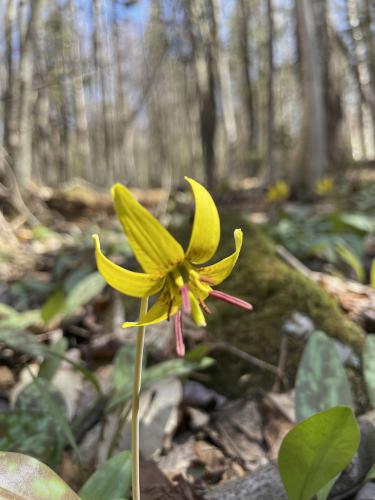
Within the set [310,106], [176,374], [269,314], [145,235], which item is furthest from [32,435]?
[310,106]

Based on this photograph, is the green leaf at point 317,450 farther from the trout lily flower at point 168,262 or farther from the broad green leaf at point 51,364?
the broad green leaf at point 51,364

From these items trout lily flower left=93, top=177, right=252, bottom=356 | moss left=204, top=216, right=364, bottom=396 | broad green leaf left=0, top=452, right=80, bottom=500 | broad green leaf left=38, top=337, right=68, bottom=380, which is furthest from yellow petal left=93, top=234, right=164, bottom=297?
moss left=204, top=216, right=364, bottom=396

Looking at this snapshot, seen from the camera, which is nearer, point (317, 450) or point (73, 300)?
point (317, 450)

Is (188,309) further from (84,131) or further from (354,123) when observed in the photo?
(354,123)

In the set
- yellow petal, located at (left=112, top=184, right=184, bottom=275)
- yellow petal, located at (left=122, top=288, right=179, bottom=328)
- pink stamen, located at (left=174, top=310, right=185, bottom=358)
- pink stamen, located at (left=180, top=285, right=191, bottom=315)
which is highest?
yellow petal, located at (left=112, top=184, right=184, bottom=275)

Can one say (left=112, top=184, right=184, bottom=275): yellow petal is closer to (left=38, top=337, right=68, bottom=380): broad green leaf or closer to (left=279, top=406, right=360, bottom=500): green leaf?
(left=279, top=406, right=360, bottom=500): green leaf

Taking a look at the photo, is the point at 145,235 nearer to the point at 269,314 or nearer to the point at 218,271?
the point at 218,271
